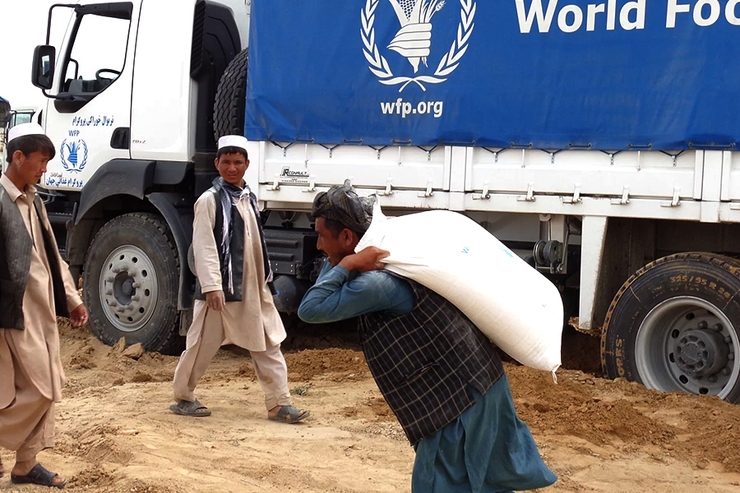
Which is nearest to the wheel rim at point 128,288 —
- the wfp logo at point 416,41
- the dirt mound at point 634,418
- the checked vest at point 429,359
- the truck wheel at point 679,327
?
the wfp logo at point 416,41

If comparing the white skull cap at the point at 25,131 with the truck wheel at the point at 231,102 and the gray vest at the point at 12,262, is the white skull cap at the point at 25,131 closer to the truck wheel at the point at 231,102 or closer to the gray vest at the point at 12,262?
the gray vest at the point at 12,262

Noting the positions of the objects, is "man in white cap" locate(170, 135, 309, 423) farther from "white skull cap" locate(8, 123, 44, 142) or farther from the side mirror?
the side mirror

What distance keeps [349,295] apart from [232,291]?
3002 mm

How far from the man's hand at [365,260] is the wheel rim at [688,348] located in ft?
12.0

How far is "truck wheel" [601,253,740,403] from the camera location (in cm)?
621

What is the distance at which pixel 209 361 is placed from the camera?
6.21 meters

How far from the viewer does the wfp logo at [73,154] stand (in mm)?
9164

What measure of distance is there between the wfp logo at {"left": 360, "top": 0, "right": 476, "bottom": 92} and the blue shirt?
4219 millimetres

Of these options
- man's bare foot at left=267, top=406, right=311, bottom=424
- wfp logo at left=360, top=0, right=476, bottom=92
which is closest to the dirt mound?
man's bare foot at left=267, top=406, right=311, bottom=424

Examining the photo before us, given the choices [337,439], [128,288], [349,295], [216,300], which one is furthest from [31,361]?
[128,288]

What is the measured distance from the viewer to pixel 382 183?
24.7 feet

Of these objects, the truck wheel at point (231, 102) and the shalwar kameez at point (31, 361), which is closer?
the shalwar kameez at point (31, 361)

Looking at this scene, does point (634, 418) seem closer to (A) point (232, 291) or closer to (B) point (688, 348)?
(B) point (688, 348)

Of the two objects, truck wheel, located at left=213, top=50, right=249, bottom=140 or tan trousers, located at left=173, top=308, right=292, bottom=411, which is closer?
tan trousers, located at left=173, top=308, right=292, bottom=411
